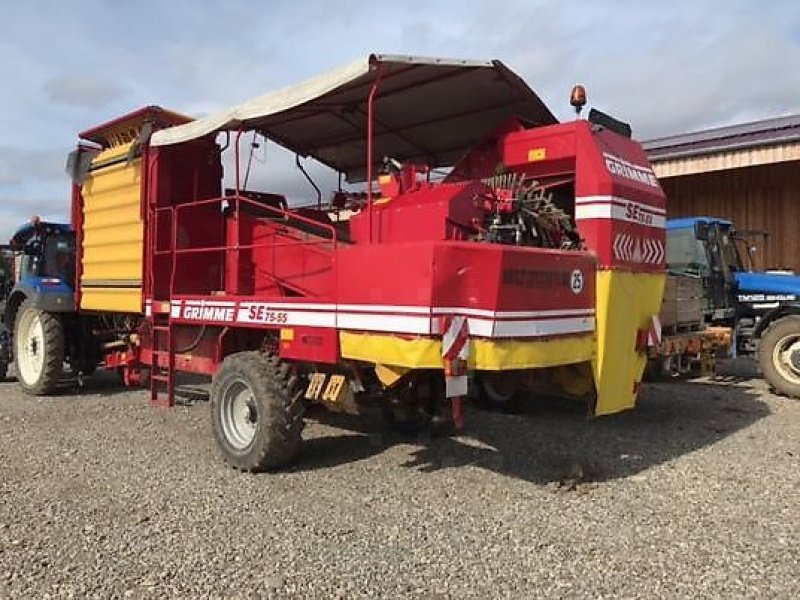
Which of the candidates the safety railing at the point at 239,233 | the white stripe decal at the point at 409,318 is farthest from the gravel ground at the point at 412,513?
the safety railing at the point at 239,233

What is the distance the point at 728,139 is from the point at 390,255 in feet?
40.1

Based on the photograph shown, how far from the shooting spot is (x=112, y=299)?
8.32m

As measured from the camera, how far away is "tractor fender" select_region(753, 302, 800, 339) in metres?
10.6

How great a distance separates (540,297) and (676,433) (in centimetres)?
320

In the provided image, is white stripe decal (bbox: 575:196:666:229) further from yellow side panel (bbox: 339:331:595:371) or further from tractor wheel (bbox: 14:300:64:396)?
tractor wheel (bbox: 14:300:64:396)

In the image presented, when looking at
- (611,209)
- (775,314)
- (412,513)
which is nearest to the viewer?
(412,513)

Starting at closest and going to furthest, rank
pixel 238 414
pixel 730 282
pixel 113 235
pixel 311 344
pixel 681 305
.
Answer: pixel 311 344
pixel 238 414
pixel 681 305
pixel 113 235
pixel 730 282

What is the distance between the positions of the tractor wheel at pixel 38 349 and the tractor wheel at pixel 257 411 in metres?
4.22

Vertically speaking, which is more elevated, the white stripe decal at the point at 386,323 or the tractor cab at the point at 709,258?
the tractor cab at the point at 709,258

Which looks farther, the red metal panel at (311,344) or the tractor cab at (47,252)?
the tractor cab at (47,252)

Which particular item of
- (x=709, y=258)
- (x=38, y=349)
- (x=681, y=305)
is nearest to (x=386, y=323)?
(x=681, y=305)

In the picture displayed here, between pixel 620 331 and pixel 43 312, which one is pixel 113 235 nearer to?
pixel 43 312

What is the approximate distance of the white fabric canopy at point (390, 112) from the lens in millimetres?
5588

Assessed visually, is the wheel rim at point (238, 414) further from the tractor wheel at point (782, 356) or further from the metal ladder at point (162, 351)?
the tractor wheel at point (782, 356)
